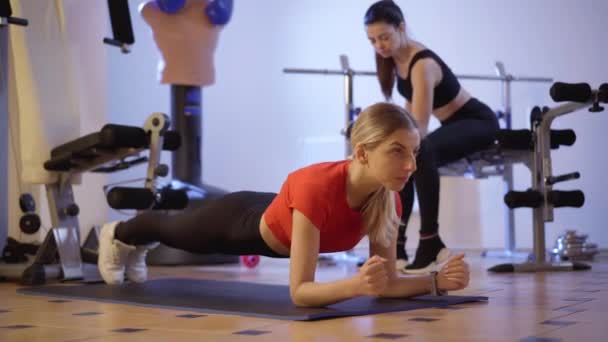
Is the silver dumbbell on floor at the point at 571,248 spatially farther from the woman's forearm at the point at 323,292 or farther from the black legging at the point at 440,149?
the woman's forearm at the point at 323,292

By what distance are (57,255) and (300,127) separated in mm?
2716

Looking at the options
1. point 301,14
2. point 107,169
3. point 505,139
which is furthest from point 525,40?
point 107,169

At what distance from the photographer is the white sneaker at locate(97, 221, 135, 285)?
274cm

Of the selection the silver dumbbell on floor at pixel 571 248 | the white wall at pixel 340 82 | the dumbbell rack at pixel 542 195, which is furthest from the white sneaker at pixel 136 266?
the white wall at pixel 340 82

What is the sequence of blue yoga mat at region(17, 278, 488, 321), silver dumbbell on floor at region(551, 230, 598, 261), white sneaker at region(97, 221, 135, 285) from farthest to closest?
silver dumbbell on floor at region(551, 230, 598, 261) → white sneaker at region(97, 221, 135, 285) → blue yoga mat at region(17, 278, 488, 321)

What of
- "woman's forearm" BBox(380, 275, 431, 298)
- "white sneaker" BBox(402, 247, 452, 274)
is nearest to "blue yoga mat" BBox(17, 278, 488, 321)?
"woman's forearm" BBox(380, 275, 431, 298)

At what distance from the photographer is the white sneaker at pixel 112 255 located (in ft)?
9.00

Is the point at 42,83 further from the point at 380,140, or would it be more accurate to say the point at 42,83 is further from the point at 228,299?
the point at 380,140

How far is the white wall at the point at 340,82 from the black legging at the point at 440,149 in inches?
68.9

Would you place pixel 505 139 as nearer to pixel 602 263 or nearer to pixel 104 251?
pixel 602 263

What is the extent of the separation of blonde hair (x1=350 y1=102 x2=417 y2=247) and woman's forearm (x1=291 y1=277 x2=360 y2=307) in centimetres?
23

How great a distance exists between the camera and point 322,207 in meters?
1.88

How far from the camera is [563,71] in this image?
507 cm

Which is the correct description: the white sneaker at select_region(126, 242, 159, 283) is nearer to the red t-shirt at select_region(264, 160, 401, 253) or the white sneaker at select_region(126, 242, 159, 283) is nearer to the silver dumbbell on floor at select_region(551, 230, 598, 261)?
the red t-shirt at select_region(264, 160, 401, 253)
